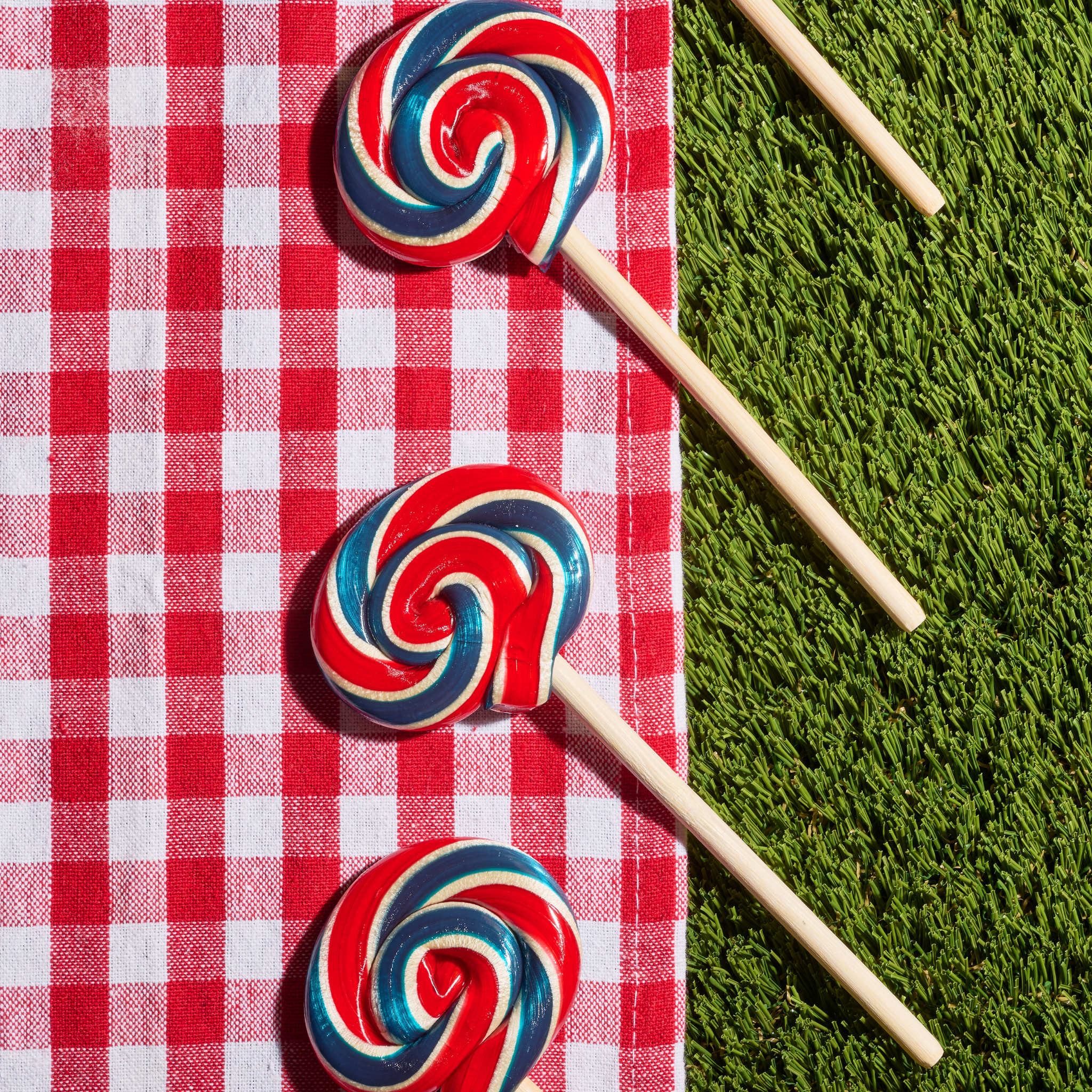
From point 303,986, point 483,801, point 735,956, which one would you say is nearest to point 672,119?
point 483,801

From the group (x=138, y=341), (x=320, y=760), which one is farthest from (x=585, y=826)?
(x=138, y=341)

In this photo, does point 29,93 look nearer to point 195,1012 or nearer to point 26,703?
point 26,703

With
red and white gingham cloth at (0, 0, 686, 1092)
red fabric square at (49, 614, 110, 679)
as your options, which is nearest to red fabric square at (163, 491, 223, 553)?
red and white gingham cloth at (0, 0, 686, 1092)

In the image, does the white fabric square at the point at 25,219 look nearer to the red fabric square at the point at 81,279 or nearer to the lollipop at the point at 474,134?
the red fabric square at the point at 81,279

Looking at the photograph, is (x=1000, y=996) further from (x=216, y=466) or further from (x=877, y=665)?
(x=216, y=466)

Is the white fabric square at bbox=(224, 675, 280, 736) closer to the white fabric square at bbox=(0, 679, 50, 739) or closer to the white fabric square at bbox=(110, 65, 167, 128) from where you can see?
the white fabric square at bbox=(0, 679, 50, 739)
